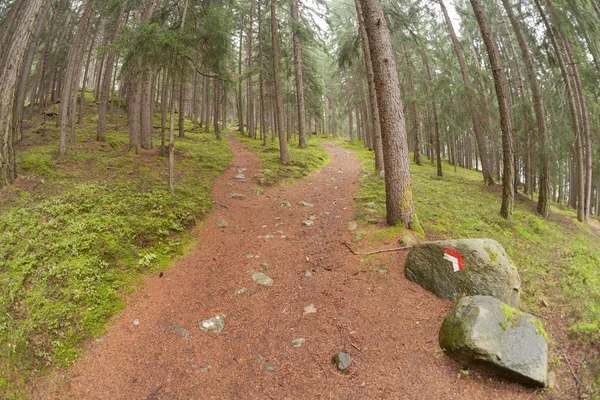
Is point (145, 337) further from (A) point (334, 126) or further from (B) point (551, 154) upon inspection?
(A) point (334, 126)

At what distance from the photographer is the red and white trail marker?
407cm

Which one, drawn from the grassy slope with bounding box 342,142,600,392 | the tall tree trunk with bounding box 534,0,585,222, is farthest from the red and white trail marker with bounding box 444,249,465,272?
the tall tree trunk with bounding box 534,0,585,222

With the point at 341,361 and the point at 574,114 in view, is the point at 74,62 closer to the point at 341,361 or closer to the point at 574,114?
the point at 341,361

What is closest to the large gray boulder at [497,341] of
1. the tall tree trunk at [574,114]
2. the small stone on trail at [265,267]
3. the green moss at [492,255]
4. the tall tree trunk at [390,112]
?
the green moss at [492,255]

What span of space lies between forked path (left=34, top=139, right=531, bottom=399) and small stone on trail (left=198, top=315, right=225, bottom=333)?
84 mm

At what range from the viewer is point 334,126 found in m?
42.8

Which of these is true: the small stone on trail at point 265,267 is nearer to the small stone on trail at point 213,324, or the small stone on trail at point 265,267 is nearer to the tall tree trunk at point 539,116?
the small stone on trail at point 213,324

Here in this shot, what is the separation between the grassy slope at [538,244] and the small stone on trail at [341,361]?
8.53 feet

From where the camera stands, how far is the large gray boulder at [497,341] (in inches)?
109

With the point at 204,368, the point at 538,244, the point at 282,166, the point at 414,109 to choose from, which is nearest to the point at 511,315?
the point at 204,368

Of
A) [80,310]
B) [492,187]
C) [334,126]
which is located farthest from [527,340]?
[334,126]

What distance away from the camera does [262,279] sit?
198 inches

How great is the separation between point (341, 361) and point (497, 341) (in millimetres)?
1784

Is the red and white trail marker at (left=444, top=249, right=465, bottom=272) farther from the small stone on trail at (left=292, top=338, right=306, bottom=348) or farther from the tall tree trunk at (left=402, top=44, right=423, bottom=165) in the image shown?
the tall tree trunk at (left=402, top=44, right=423, bottom=165)
